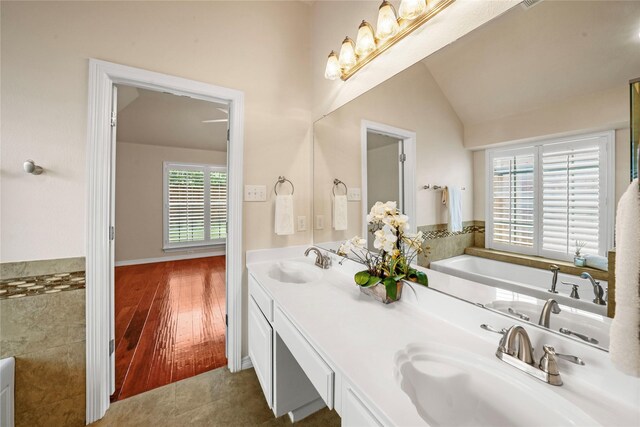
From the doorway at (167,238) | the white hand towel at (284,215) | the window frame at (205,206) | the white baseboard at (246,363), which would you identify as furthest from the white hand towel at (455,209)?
the window frame at (205,206)

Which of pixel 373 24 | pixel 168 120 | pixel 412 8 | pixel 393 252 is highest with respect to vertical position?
pixel 168 120

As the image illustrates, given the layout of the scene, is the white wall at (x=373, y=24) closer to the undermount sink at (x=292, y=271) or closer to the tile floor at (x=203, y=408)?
the undermount sink at (x=292, y=271)

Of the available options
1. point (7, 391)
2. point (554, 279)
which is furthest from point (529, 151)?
point (7, 391)

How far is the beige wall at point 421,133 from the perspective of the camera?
0.99 m

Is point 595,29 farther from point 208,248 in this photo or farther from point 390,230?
point 208,248

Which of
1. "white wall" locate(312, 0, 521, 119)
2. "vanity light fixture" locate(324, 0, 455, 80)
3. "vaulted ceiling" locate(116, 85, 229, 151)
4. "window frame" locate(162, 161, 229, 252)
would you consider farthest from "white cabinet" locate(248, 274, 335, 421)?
"window frame" locate(162, 161, 229, 252)

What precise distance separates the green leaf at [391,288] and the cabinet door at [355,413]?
1.53ft

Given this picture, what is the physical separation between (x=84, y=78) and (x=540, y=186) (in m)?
2.09

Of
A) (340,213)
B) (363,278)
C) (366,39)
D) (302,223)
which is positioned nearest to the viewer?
(363,278)

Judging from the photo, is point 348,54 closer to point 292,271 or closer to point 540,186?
point 540,186

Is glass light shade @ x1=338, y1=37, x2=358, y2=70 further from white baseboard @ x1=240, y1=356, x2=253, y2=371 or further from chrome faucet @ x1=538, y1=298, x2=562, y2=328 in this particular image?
white baseboard @ x1=240, y1=356, x2=253, y2=371

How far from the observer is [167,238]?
479 centimetres

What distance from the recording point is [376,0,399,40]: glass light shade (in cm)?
118

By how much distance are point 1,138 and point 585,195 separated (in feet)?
7.50
